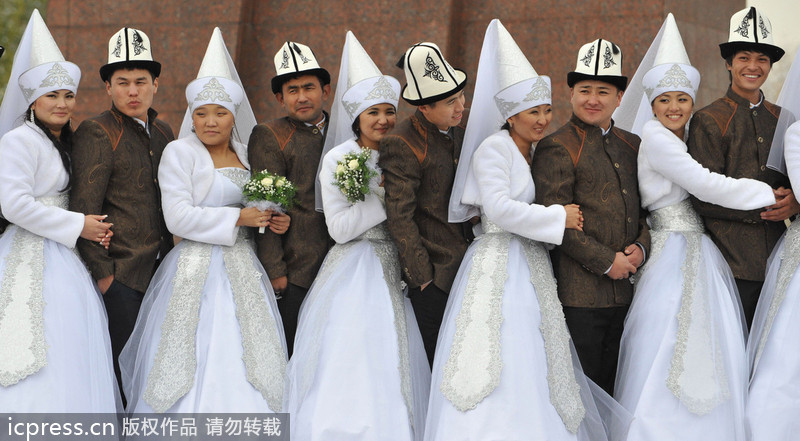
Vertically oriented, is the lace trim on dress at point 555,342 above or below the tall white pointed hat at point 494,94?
below

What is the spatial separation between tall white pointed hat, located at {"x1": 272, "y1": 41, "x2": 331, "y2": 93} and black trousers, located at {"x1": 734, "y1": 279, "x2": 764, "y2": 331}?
2.53m

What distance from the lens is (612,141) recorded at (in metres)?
5.46

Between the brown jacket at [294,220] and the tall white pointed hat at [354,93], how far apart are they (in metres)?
0.10

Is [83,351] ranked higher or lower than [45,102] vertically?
lower

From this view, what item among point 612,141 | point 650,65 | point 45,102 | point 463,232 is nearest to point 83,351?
point 45,102

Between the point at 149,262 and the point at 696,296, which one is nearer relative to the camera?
the point at 696,296

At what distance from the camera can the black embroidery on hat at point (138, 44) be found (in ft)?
18.8

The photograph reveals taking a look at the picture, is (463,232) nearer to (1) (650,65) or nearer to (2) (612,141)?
(2) (612,141)

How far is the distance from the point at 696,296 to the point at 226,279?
2358mm

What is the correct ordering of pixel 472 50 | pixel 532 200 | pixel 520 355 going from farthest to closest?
1. pixel 472 50
2. pixel 532 200
3. pixel 520 355

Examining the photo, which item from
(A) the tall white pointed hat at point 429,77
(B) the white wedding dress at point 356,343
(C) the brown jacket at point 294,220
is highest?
(A) the tall white pointed hat at point 429,77

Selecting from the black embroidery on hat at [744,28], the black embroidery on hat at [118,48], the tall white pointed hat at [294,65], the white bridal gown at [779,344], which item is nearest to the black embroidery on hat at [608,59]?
the black embroidery on hat at [744,28]

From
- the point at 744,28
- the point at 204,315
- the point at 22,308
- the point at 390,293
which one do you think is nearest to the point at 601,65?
the point at 744,28

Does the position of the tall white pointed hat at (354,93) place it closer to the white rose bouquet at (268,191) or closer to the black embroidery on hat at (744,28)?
the white rose bouquet at (268,191)
